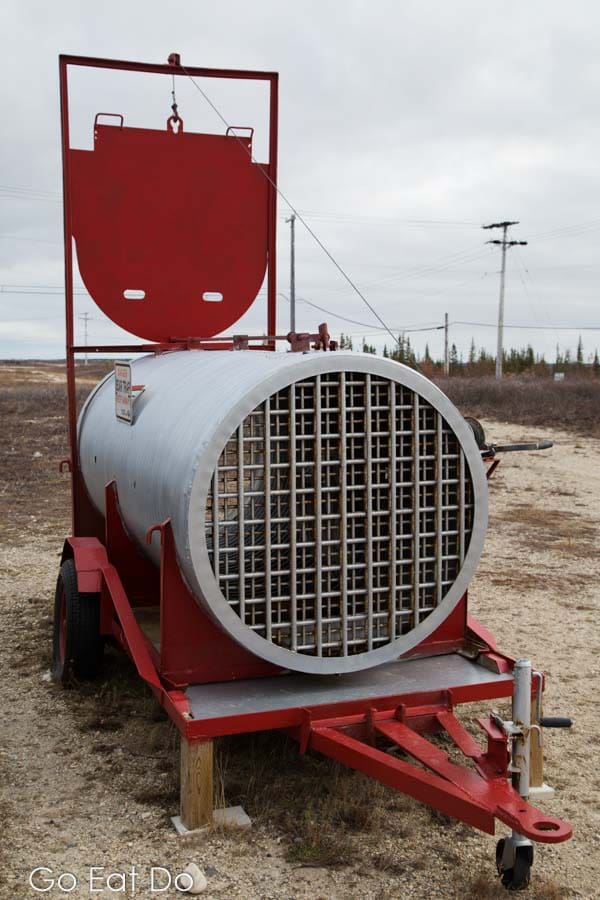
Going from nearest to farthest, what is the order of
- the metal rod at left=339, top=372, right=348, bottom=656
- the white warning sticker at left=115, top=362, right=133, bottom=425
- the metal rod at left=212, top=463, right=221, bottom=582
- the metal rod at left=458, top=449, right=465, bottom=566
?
the metal rod at left=212, top=463, right=221, bottom=582 → the metal rod at left=339, top=372, right=348, bottom=656 → the metal rod at left=458, top=449, right=465, bottom=566 → the white warning sticker at left=115, top=362, right=133, bottom=425

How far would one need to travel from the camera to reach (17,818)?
377cm

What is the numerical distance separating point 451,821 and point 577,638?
281cm

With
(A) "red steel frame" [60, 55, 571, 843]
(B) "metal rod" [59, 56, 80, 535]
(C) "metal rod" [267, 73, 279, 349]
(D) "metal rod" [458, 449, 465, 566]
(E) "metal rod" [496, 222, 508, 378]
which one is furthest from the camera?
(E) "metal rod" [496, 222, 508, 378]

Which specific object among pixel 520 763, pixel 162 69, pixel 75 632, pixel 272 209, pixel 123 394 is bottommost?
pixel 75 632

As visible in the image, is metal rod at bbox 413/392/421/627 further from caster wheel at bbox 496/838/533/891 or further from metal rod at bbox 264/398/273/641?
caster wheel at bbox 496/838/533/891

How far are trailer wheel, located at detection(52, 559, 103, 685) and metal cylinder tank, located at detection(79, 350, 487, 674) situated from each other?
1.18 m

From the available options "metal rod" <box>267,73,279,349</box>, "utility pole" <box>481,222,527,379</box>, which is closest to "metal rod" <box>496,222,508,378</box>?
"utility pole" <box>481,222,527,379</box>

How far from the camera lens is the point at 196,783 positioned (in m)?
3.59

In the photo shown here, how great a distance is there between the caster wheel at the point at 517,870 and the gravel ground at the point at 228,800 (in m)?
0.05

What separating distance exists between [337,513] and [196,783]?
1.17 metres

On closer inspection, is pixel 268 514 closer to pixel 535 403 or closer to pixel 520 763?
pixel 520 763

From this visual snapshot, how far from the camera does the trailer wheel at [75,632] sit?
4918 millimetres

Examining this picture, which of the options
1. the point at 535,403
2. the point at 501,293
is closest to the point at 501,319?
the point at 501,293

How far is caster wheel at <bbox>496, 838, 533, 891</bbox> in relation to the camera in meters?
3.21
